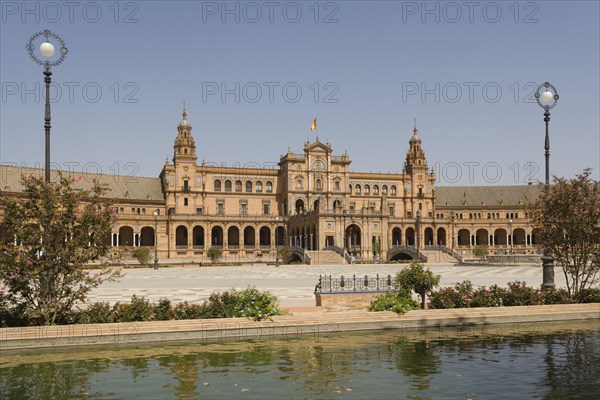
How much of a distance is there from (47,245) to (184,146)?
78031 mm

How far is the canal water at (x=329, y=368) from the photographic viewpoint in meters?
12.1

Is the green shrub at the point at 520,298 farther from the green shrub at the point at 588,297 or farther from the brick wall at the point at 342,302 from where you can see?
the brick wall at the point at 342,302

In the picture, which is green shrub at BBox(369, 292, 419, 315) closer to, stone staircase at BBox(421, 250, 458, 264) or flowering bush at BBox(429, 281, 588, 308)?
flowering bush at BBox(429, 281, 588, 308)

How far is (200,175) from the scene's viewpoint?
312ft

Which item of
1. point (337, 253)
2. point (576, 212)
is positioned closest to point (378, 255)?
point (337, 253)

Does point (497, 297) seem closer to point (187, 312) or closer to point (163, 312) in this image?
point (187, 312)

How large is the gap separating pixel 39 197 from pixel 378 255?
223 ft

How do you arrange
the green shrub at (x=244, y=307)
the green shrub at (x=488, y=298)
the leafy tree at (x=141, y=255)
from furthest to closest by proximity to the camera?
1. the leafy tree at (x=141, y=255)
2. the green shrub at (x=488, y=298)
3. the green shrub at (x=244, y=307)

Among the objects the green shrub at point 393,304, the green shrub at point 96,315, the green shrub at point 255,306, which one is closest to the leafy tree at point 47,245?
the green shrub at point 96,315

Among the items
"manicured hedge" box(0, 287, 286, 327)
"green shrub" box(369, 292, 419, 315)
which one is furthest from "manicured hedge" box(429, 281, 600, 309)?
"manicured hedge" box(0, 287, 286, 327)

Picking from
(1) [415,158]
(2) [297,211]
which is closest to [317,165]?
(2) [297,211]

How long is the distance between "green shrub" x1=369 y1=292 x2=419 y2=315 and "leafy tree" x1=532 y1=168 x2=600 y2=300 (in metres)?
6.37

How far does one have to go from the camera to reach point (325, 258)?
74.2m

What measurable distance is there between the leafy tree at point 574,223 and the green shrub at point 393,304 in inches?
251
